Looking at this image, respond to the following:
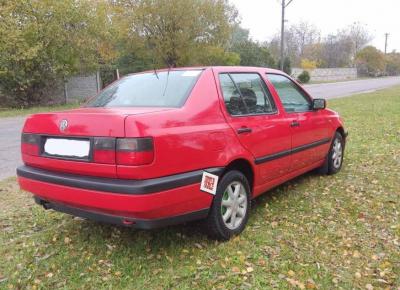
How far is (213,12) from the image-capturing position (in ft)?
91.5

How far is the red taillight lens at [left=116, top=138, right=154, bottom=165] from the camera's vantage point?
291cm

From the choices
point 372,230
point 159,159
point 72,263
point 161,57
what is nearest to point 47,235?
point 72,263

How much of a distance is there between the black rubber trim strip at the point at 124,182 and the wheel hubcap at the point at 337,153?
288 centimetres

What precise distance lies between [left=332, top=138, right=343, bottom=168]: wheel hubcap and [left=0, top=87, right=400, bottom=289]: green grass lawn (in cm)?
79

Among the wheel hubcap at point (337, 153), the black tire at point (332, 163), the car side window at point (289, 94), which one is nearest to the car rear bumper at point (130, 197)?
the car side window at point (289, 94)

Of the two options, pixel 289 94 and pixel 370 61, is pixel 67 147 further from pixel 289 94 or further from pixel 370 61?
pixel 370 61

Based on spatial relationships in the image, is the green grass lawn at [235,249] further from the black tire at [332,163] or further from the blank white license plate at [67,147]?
the blank white license plate at [67,147]

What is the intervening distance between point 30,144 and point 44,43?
17.2m

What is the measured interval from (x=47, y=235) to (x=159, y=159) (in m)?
1.70

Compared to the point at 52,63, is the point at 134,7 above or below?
above

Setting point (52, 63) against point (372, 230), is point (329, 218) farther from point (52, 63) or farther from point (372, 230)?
point (52, 63)

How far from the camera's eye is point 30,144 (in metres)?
3.58

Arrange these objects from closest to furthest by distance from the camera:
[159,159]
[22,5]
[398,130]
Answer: [159,159]
[398,130]
[22,5]

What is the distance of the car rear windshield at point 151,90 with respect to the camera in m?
3.57
